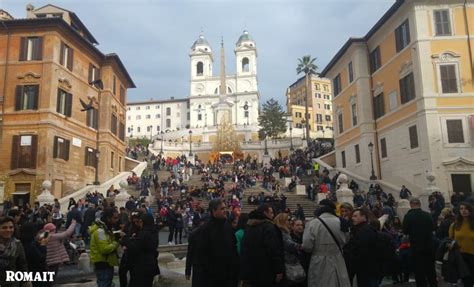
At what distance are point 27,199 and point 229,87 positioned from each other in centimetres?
8262

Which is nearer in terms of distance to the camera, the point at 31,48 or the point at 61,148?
the point at 61,148

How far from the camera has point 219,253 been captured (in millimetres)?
5199

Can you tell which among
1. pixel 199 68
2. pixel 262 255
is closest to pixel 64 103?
pixel 262 255

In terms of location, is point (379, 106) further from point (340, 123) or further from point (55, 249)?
point (55, 249)

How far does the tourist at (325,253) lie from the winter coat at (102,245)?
312cm

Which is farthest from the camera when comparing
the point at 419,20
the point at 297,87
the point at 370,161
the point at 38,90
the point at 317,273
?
the point at 297,87

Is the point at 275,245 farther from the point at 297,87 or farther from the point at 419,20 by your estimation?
the point at 297,87

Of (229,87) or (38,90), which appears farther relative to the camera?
(229,87)

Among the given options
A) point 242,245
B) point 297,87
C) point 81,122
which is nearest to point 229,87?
point 297,87

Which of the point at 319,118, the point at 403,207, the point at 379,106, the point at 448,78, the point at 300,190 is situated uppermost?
the point at 319,118

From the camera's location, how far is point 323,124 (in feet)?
332

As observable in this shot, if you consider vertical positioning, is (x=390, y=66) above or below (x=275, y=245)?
above

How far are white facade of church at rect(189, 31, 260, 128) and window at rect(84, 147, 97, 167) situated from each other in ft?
210

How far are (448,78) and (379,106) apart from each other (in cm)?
642
